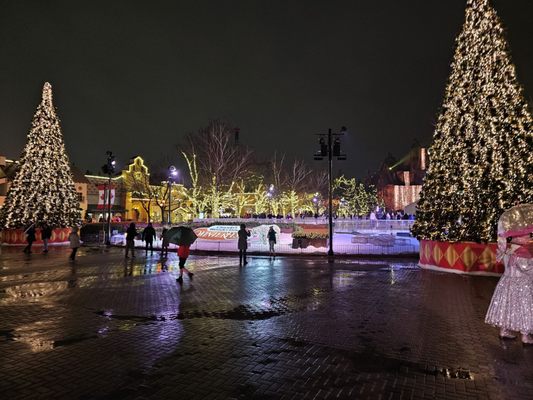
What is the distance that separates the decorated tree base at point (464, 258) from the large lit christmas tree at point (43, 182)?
2523cm

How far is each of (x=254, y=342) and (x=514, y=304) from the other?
13.8 feet

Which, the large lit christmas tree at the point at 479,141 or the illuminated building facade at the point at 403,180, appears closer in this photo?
the large lit christmas tree at the point at 479,141

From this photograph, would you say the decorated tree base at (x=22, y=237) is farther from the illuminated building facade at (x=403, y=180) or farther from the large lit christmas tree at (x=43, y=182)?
the illuminated building facade at (x=403, y=180)

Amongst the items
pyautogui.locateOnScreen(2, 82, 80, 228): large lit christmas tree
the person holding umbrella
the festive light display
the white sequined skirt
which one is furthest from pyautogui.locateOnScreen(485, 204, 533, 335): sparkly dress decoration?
the festive light display

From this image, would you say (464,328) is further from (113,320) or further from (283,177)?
(283,177)

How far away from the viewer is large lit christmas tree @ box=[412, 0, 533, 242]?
13680 millimetres

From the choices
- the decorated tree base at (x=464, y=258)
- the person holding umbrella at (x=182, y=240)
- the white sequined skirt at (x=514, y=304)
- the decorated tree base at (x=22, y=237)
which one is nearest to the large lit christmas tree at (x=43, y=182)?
the decorated tree base at (x=22, y=237)

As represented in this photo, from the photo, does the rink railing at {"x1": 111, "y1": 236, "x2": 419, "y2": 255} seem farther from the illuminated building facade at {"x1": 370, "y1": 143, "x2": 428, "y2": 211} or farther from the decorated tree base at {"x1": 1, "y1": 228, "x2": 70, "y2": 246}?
the illuminated building facade at {"x1": 370, "y1": 143, "x2": 428, "y2": 211}

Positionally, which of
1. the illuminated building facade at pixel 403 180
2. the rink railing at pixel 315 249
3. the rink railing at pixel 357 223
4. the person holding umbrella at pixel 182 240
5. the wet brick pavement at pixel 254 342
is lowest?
the wet brick pavement at pixel 254 342

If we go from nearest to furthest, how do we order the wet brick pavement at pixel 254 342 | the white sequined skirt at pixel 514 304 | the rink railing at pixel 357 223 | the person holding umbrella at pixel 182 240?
the wet brick pavement at pixel 254 342 → the white sequined skirt at pixel 514 304 → the person holding umbrella at pixel 182 240 → the rink railing at pixel 357 223

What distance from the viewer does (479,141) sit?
14.3m

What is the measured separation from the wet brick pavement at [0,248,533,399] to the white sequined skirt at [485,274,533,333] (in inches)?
14.7

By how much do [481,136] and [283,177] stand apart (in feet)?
166

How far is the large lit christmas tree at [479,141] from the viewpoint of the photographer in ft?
44.9
